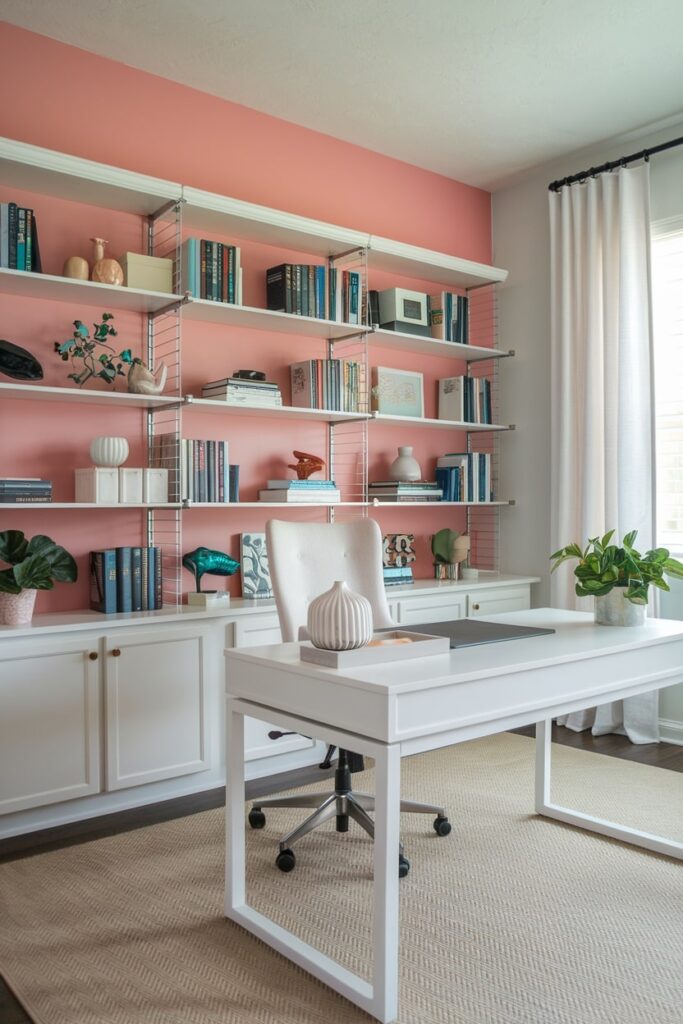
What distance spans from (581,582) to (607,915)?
40.4 inches

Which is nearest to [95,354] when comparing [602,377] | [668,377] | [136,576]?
[136,576]

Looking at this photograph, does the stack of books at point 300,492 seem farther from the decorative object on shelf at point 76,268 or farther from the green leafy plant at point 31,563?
the decorative object on shelf at point 76,268

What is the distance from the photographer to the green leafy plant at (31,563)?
9.56 feet

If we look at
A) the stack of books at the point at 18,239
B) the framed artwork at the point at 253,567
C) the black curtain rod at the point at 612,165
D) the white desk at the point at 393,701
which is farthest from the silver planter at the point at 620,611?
the black curtain rod at the point at 612,165

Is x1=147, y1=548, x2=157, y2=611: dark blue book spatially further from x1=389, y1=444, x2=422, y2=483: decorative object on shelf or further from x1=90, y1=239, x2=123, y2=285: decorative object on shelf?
x1=389, y1=444, x2=422, y2=483: decorative object on shelf

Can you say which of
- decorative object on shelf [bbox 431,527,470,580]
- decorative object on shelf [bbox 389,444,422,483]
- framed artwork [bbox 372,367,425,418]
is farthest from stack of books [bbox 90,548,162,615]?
decorative object on shelf [bbox 431,527,470,580]

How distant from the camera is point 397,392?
4578 mm

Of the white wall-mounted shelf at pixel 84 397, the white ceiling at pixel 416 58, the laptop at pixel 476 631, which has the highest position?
the white ceiling at pixel 416 58

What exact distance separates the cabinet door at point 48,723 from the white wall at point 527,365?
8.80 ft

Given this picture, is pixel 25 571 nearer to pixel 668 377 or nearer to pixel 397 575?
pixel 397 575

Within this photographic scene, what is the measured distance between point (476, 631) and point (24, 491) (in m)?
1.71

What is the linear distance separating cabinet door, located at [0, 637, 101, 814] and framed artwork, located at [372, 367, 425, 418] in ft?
7.02

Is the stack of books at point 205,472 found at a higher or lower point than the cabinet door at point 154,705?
higher

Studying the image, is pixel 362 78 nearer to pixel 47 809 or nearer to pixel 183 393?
pixel 183 393
